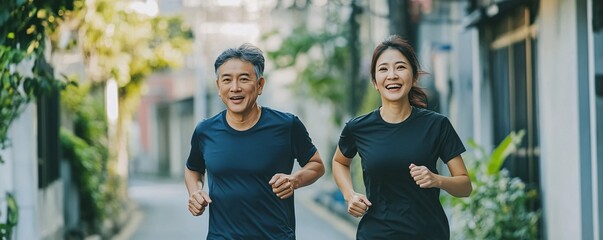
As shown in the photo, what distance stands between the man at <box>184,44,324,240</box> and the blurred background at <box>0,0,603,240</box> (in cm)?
198

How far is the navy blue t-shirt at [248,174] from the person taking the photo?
16.1 ft

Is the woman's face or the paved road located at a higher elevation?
→ the woman's face

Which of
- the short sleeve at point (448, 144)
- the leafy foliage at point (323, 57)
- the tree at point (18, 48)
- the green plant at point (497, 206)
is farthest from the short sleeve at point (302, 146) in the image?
the leafy foliage at point (323, 57)

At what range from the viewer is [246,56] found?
502cm

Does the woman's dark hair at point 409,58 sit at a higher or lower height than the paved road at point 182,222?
higher

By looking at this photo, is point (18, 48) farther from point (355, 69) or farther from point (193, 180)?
point (355, 69)

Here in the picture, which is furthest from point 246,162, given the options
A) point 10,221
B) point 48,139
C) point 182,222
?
point 182,222

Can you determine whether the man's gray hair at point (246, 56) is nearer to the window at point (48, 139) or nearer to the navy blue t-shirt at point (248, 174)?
the navy blue t-shirt at point (248, 174)

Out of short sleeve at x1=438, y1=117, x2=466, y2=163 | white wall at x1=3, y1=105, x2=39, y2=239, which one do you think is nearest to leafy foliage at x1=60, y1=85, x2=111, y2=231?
white wall at x1=3, y1=105, x2=39, y2=239

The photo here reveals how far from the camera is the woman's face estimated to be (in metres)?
4.71

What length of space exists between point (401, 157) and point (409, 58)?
48 cm

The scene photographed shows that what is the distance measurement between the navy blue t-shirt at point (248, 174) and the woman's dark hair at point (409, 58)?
A: 58cm

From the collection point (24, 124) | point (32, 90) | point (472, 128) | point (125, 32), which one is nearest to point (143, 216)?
point (125, 32)

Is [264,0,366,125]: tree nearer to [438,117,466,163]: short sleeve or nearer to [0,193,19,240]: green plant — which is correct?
[0,193,19,240]: green plant
